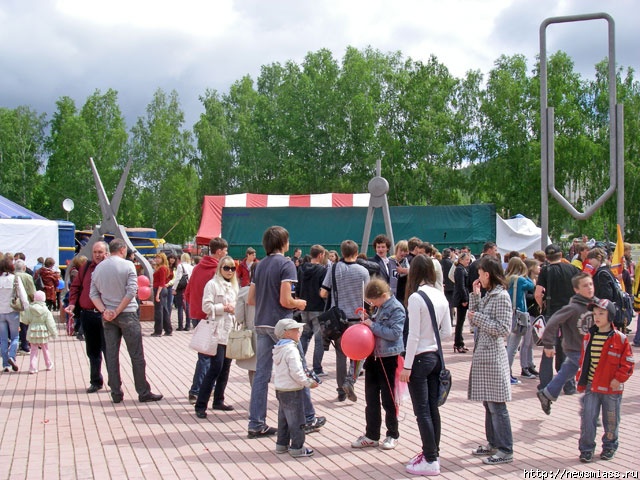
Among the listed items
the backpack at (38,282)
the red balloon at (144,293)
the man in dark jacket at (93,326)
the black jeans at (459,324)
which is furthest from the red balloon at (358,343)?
the backpack at (38,282)

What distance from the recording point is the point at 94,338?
8.85m

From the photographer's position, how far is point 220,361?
7.50 metres

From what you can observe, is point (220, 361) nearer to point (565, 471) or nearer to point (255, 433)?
point (255, 433)

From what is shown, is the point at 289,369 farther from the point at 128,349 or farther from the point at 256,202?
the point at 256,202

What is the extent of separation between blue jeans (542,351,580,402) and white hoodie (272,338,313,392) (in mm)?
2290

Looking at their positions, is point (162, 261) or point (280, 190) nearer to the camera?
point (162, 261)

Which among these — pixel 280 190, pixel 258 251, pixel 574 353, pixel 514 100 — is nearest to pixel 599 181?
pixel 514 100

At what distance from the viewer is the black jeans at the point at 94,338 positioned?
8.82 meters

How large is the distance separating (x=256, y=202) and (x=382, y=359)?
19607 mm

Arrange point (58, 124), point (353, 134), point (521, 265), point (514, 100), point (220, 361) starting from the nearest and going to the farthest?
point (220, 361)
point (521, 265)
point (514, 100)
point (353, 134)
point (58, 124)

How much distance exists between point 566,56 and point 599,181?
744cm

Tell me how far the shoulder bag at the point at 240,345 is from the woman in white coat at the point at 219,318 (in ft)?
1.15

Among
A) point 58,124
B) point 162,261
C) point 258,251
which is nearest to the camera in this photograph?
point 162,261

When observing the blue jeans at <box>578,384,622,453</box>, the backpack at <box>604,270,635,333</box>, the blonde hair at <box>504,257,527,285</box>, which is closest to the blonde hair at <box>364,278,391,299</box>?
the blue jeans at <box>578,384,622,453</box>
